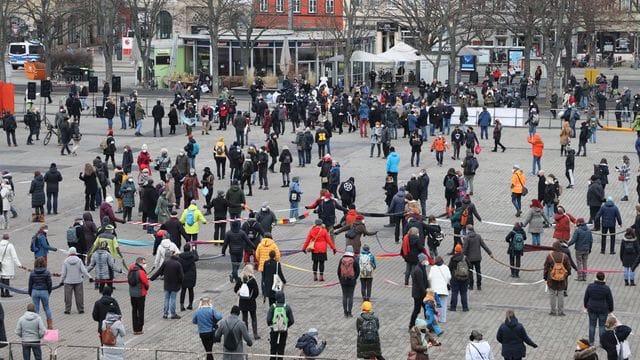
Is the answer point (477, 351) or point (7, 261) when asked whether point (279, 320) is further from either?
point (7, 261)

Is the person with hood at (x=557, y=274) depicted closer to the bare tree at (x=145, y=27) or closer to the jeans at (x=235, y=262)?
the jeans at (x=235, y=262)

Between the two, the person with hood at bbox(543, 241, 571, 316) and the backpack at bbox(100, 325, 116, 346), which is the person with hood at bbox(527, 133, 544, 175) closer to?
the person with hood at bbox(543, 241, 571, 316)

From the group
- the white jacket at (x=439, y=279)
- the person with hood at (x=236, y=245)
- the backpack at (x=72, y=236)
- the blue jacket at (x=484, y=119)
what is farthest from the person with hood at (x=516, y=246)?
the blue jacket at (x=484, y=119)

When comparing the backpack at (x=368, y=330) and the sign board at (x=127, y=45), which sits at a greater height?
the sign board at (x=127, y=45)

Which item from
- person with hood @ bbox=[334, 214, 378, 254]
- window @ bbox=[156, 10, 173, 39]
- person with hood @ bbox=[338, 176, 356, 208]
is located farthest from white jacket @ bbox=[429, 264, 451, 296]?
window @ bbox=[156, 10, 173, 39]

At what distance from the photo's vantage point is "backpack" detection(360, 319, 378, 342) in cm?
1797

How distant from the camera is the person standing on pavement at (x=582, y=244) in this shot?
2389cm

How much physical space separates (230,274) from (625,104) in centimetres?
2880

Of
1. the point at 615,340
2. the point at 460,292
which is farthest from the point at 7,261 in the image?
the point at 615,340

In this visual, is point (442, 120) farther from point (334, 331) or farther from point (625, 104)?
point (334, 331)

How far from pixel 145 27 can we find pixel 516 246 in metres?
47.0

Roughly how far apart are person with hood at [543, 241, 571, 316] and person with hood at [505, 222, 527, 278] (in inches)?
104

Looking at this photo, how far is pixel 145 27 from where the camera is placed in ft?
226

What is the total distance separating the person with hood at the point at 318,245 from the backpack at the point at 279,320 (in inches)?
197
